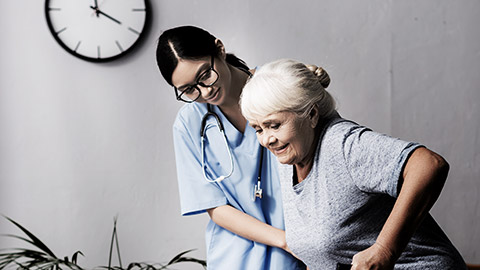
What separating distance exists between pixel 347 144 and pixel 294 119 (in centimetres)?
16

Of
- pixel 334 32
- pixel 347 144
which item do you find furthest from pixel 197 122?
pixel 334 32

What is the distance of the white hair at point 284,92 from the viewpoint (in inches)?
51.0

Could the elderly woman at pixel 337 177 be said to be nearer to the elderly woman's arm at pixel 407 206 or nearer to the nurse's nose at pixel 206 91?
the elderly woman's arm at pixel 407 206

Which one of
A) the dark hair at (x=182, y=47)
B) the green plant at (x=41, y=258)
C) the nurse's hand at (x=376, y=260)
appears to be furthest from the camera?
the green plant at (x=41, y=258)

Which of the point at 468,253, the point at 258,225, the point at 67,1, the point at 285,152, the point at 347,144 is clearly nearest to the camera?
the point at 347,144

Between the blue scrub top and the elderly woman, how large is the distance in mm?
231

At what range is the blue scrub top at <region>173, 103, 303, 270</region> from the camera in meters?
1.67

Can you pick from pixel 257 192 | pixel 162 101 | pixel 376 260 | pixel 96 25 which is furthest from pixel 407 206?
pixel 96 25

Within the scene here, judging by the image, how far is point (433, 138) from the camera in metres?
2.53

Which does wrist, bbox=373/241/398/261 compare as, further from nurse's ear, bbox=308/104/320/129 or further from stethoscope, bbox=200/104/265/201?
stethoscope, bbox=200/104/265/201

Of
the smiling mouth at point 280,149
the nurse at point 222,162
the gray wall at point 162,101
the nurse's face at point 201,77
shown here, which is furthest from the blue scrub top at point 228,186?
the gray wall at point 162,101

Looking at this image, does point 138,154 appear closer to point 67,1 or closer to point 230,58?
point 67,1

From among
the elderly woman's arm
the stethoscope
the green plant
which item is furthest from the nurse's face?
the green plant

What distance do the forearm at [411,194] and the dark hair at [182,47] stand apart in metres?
0.69
